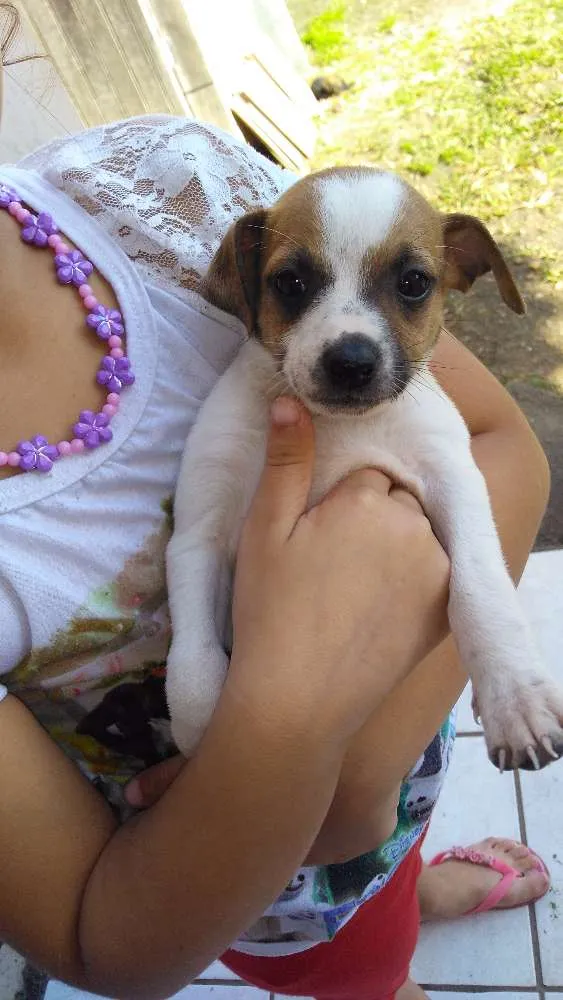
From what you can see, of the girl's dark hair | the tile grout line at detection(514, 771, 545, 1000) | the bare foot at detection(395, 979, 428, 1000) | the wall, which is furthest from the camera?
the wall

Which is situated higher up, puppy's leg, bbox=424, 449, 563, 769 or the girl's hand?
the girl's hand

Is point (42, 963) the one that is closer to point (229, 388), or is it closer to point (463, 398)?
point (229, 388)

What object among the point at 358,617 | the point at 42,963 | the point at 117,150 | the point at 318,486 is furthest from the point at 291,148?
the point at 42,963

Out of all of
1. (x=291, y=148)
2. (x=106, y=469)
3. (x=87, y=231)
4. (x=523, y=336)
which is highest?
(x=87, y=231)

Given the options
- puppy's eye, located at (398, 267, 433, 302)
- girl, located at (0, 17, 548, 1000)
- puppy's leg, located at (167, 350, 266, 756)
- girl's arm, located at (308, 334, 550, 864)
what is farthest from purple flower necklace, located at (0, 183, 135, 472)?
girl's arm, located at (308, 334, 550, 864)

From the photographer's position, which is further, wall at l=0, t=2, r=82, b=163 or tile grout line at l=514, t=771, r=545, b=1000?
wall at l=0, t=2, r=82, b=163

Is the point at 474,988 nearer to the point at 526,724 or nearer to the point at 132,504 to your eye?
the point at 526,724

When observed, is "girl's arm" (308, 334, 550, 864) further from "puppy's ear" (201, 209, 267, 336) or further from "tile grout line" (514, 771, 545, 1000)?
"tile grout line" (514, 771, 545, 1000)
